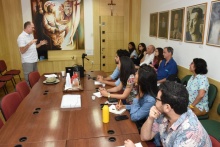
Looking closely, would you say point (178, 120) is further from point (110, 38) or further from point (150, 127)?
point (110, 38)

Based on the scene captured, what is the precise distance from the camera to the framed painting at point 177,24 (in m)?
3.85

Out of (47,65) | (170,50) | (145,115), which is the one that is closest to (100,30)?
(47,65)

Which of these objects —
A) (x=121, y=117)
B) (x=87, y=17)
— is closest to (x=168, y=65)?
(x=121, y=117)

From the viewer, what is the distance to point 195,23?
133 inches

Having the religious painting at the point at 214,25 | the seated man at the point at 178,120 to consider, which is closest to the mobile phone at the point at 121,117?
the seated man at the point at 178,120

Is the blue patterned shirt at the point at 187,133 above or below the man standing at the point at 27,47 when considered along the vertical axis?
below

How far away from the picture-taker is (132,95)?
274cm

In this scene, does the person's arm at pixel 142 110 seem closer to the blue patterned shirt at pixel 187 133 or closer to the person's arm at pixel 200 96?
the blue patterned shirt at pixel 187 133

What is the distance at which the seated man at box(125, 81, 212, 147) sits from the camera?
130cm

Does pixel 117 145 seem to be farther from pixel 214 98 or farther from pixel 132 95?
pixel 214 98

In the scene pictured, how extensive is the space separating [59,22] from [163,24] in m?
3.26

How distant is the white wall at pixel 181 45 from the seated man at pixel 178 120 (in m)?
1.83

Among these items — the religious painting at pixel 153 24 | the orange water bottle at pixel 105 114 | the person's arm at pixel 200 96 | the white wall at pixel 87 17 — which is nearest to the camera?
the orange water bottle at pixel 105 114

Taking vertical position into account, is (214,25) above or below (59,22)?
below
